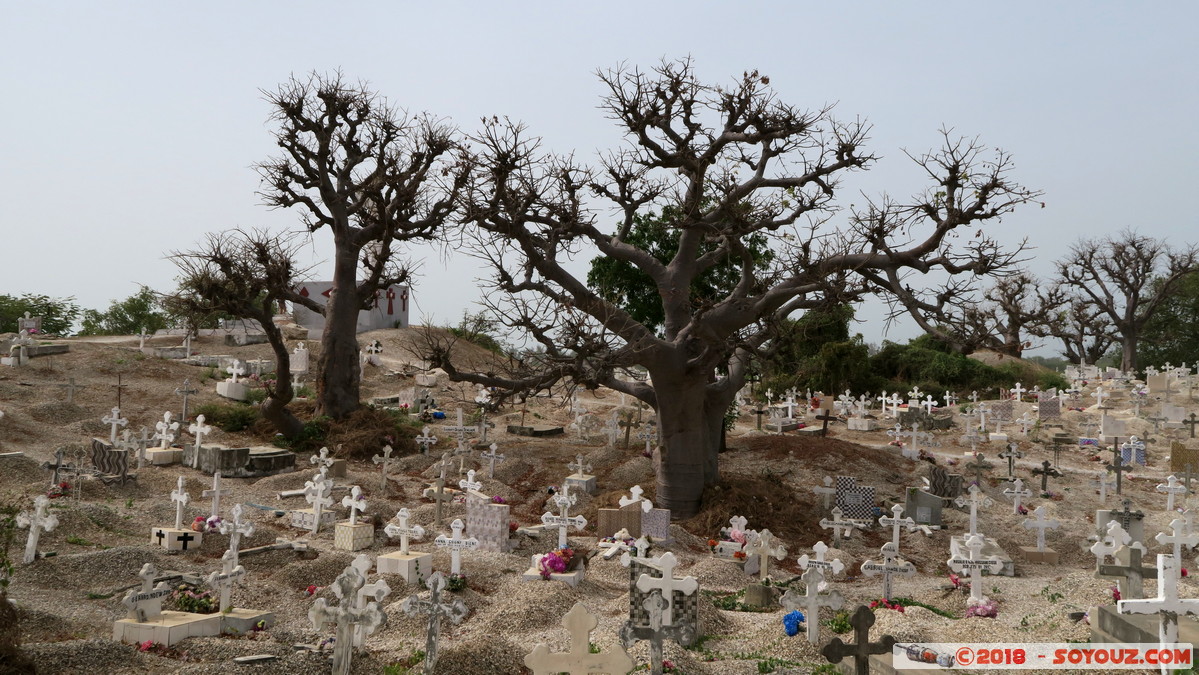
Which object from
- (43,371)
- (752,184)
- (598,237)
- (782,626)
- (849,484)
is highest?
(752,184)

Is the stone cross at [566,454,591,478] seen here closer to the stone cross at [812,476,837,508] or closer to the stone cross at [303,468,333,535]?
the stone cross at [812,476,837,508]

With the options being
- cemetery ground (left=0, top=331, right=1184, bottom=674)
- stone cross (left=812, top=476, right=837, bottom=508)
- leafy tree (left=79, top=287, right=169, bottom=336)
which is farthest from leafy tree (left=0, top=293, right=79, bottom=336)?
stone cross (left=812, top=476, right=837, bottom=508)

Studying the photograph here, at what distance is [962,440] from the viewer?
22.7m

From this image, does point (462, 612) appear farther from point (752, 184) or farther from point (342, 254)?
point (342, 254)

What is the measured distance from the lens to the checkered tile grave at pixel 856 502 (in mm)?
13602

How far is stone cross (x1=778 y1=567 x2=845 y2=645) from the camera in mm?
7770

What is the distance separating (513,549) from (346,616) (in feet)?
17.5

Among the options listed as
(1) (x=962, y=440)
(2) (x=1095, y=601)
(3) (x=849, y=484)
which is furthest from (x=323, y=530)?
(1) (x=962, y=440)

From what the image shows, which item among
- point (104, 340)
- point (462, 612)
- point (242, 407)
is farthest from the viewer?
point (104, 340)

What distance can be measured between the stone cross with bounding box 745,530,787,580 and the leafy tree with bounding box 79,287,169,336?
35.0 meters

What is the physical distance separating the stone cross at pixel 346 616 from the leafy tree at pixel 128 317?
120ft

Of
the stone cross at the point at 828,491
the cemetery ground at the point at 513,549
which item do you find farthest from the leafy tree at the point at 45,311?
the stone cross at the point at 828,491

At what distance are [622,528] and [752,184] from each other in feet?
19.2

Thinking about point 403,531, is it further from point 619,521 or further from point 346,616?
point 346,616
